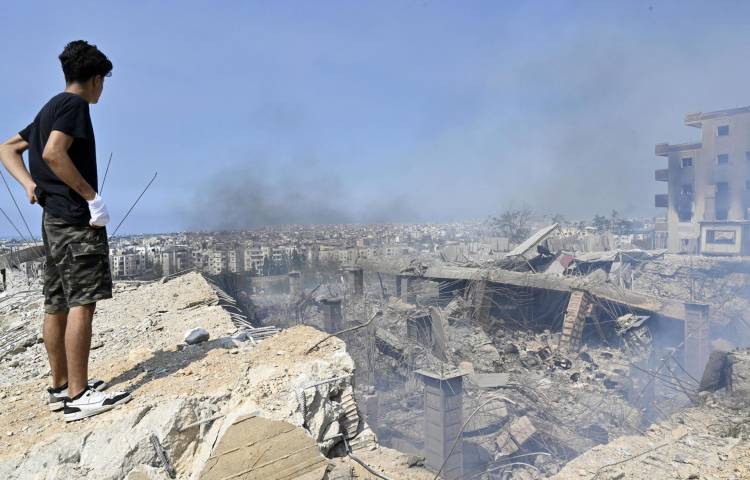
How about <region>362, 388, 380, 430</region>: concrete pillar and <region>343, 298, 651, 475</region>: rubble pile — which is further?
<region>343, 298, 651, 475</region>: rubble pile

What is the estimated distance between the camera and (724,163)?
3088 centimetres

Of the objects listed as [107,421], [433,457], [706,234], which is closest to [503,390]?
[433,457]

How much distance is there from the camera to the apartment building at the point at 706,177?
3025 cm

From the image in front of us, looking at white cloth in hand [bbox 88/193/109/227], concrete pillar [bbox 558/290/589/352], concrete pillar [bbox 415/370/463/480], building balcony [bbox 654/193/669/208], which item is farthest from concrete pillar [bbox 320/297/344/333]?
building balcony [bbox 654/193/669/208]

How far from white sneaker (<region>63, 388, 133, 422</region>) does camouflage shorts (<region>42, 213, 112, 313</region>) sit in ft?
1.34

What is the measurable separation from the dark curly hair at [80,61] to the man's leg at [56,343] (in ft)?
3.64

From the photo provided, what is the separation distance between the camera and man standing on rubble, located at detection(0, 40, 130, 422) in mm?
2033

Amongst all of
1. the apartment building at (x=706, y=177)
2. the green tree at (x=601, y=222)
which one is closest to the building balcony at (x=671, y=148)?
A: the apartment building at (x=706, y=177)

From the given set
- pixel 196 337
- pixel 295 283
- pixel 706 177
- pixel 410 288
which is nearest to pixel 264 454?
pixel 196 337

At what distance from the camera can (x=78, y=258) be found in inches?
82.1

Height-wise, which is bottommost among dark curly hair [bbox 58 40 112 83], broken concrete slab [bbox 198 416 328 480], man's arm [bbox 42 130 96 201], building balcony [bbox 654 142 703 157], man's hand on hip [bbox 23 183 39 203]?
broken concrete slab [bbox 198 416 328 480]

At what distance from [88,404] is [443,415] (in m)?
4.97

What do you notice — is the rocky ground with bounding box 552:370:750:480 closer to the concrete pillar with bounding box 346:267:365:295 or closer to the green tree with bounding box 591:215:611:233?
the concrete pillar with bounding box 346:267:365:295

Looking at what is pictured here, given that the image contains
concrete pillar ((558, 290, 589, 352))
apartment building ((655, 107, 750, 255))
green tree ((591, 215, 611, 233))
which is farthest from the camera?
green tree ((591, 215, 611, 233))
